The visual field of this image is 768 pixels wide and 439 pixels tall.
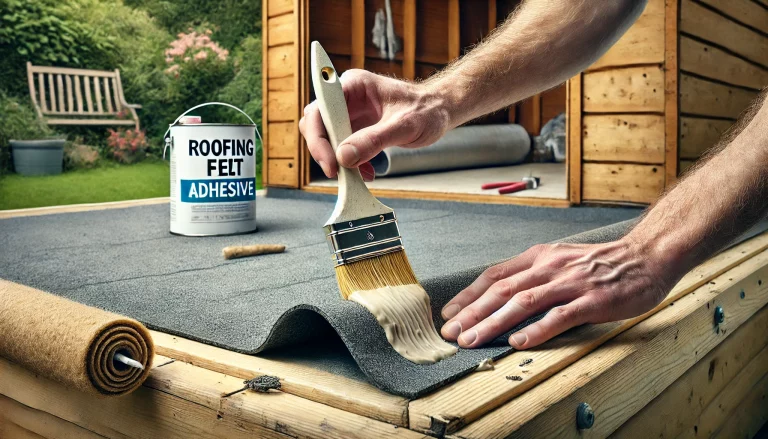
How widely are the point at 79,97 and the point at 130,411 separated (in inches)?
189

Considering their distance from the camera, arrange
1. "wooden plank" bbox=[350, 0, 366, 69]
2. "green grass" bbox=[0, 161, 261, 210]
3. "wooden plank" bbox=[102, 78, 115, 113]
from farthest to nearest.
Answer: "wooden plank" bbox=[102, 78, 115, 113] < "green grass" bbox=[0, 161, 261, 210] < "wooden plank" bbox=[350, 0, 366, 69]

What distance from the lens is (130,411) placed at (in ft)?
3.25

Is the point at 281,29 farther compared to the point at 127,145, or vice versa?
the point at 127,145

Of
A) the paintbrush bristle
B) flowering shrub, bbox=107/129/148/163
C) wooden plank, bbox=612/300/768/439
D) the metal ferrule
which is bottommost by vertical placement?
wooden plank, bbox=612/300/768/439

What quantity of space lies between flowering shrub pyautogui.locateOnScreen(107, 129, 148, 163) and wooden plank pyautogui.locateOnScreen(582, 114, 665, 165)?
3833 mm

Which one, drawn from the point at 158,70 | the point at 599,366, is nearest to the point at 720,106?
the point at 599,366

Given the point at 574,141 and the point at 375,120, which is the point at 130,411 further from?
the point at 574,141

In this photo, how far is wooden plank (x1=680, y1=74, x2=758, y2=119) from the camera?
8.68 ft

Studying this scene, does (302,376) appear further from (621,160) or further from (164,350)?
(621,160)

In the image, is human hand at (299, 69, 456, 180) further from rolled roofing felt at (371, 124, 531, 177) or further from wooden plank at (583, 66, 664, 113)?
rolled roofing felt at (371, 124, 531, 177)

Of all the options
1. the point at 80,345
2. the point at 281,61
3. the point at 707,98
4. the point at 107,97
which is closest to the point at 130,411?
the point at 80,345

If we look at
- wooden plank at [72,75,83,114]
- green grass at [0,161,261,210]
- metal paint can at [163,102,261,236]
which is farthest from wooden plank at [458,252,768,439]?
wooden plank at [72,75,83,114]

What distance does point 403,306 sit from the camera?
→ 0.98 m

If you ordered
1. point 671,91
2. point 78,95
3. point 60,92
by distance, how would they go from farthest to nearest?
point 78,95 → point 60,92 → point 671,91
